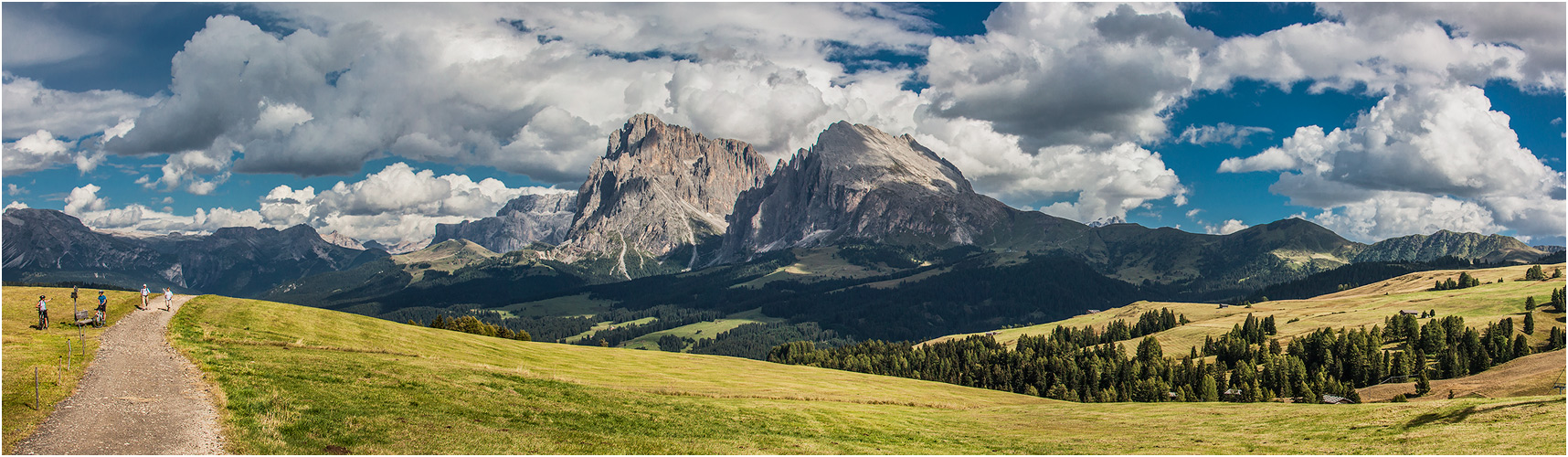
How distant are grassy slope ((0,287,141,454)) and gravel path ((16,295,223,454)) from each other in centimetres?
64

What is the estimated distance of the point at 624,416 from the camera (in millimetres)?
48469

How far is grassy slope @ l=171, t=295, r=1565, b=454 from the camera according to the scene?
122 feet

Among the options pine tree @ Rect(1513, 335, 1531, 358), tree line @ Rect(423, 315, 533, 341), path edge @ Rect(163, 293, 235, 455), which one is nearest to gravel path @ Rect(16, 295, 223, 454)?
path edge @ Rect(163, 293, 235, 455)

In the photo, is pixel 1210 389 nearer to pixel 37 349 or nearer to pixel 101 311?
pixel 101 311

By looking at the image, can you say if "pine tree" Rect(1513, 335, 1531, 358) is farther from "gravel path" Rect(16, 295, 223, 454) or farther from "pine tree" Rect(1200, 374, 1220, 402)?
"gravel path" Rect(16, 295, 223, 454)

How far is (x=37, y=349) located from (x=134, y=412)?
20.4 meters

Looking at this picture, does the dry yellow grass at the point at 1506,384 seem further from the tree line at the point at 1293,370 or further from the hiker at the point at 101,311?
the hiker at the point at 101,311

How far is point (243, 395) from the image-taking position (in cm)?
3894

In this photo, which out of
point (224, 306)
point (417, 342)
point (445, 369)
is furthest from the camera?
point (417, 342)

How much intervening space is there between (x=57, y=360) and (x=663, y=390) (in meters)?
40.4

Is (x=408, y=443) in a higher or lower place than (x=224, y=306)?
lower

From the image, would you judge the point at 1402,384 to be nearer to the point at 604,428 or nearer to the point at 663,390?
the point at 663,390

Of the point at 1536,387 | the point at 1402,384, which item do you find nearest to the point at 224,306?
the point at 1536,387

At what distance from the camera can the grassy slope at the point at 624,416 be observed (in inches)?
1465
